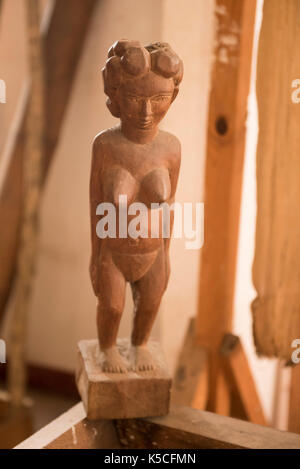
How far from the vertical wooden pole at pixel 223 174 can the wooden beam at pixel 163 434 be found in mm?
336

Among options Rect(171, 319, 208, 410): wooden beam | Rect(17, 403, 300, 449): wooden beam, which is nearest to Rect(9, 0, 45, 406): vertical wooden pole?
Rect(171, 319, 208, 410): wooden beam

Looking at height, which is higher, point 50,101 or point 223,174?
point 50,101

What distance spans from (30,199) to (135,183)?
79 cm

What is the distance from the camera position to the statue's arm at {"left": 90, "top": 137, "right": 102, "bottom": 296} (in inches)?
30.5

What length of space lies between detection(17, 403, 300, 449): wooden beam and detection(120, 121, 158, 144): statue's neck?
0.47 metres

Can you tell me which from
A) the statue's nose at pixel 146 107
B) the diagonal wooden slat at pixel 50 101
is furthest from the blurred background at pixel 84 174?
the statue's nose at pixel 146 107

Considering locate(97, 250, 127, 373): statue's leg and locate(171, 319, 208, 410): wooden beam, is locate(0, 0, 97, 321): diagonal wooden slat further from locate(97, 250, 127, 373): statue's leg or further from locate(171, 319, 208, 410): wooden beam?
locate(97, 250, 127, 373): statue's leg

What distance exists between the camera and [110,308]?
0.82 meters

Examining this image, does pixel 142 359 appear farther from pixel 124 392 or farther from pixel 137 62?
pixel 137 62

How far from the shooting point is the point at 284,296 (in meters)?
1.00

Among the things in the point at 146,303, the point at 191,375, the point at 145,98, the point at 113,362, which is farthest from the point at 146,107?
the point at 191,375

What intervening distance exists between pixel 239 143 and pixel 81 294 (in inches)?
29.6
